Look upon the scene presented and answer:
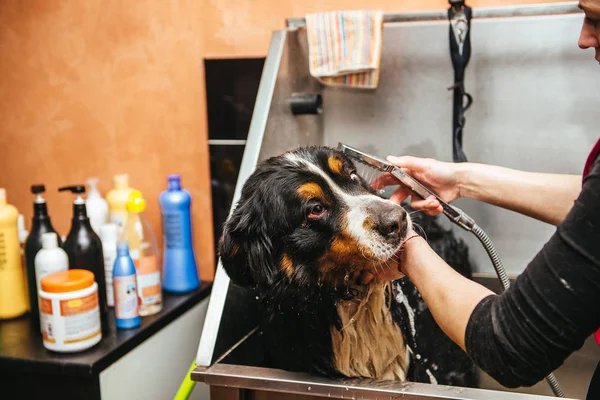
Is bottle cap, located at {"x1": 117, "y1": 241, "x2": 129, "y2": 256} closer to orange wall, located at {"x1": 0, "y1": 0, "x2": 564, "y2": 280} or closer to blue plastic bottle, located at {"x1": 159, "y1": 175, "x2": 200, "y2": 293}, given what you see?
blue plastic bottle, located at {"x1": 159, "y1": 175, "x2": 200, "y2": 293}

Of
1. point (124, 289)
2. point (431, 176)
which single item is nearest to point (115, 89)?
point (124, 289)

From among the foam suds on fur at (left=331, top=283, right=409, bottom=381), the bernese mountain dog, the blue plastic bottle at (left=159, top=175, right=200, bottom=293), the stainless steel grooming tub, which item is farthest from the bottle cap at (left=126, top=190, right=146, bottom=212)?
the foam suds on fur at (left=331, top=283, right=409, bottom=381)

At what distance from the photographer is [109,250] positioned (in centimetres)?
175

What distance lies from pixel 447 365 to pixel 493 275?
1.10 ft

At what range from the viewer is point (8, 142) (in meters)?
2.20

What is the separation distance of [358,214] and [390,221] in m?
0.09

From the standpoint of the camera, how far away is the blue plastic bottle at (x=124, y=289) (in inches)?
62.5

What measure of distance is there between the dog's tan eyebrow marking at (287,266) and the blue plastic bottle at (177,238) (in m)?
0.76

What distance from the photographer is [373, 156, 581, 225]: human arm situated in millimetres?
1263

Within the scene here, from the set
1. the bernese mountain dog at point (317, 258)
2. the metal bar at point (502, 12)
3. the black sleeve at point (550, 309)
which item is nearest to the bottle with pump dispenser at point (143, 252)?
the bernese mountain dog at point (317, 258)

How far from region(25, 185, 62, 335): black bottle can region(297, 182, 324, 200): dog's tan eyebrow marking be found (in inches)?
32.5

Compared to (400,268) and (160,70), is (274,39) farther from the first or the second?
(400,268)

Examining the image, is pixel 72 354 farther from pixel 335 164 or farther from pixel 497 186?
pixel 497 186

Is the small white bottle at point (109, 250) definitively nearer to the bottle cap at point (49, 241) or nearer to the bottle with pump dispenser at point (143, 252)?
the bottle with pump dispenser at point (143, 252)
